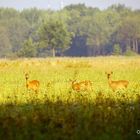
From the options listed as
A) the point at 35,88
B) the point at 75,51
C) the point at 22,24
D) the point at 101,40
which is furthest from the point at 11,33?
the point at 35,88

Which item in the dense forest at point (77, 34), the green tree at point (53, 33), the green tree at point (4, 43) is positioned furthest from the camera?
the green tree at point (4, 43)

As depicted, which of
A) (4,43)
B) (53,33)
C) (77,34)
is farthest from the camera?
(77,34)

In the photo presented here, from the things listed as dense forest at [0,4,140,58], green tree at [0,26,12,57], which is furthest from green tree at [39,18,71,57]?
green tree at [0,26,12,57]

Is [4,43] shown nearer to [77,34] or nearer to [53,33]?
[77,34]

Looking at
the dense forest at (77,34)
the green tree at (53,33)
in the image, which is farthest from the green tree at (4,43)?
the green tree at (53,33)

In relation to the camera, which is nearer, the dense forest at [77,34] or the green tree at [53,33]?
the green tree at [53,33]

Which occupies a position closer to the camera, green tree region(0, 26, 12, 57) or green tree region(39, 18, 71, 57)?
green tree region(39, 18, 71, 57)

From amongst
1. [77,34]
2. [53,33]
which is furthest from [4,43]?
[53,33]

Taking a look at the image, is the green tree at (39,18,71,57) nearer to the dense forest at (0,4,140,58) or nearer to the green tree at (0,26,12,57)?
the dense forest at (0,4,140,58)

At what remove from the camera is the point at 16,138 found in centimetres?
619

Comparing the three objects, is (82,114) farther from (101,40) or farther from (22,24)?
(22,24)

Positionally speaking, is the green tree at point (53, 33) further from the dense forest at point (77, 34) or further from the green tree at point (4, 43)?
the green tree at point (4, 43)

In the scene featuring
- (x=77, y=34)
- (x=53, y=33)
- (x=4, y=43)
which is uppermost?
→ (x=77, y=34)

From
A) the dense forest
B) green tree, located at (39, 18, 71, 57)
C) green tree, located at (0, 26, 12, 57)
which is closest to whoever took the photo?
green tree, located at (39, 18, 71, 57)
